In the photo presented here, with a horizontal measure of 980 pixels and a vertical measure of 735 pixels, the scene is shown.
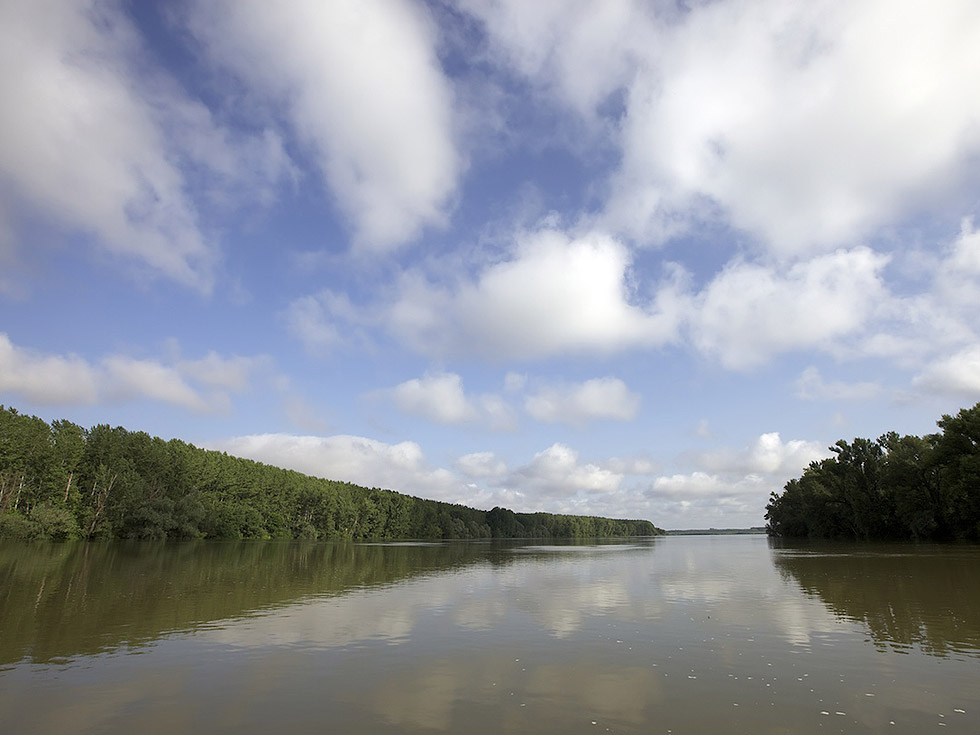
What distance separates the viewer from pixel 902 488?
92.1m

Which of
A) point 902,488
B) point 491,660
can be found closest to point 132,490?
point 491,660

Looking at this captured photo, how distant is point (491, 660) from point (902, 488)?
101 metres

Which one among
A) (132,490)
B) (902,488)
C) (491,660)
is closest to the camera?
(491,660)

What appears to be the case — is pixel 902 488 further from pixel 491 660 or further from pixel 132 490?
pixel 132 490

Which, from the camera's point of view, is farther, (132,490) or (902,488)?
(132,490)

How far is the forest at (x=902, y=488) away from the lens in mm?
75625

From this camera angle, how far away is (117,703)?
12.7m

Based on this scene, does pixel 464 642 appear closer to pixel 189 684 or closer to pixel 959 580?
pixel 189 684

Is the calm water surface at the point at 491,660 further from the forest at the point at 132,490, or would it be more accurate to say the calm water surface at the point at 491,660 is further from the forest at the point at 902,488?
the forest at the point at 132,490

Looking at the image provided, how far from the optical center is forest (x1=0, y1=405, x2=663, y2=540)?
273 ft

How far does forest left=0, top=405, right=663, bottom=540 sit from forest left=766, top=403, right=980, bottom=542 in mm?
119150

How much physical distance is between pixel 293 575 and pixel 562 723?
37740mm

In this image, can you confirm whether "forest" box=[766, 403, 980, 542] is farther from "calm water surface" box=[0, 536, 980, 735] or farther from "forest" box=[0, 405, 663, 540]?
"forest" box=[0, 405, 663, 540]

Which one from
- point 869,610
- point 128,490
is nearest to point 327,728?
point 869,610
